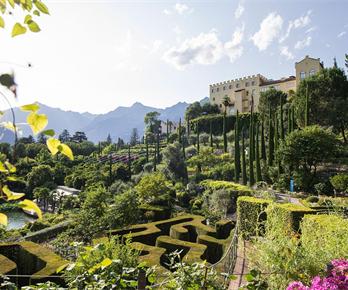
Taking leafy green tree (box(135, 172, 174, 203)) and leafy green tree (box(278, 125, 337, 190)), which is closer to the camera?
leafy green tree (box(135, 172, 174, 203))

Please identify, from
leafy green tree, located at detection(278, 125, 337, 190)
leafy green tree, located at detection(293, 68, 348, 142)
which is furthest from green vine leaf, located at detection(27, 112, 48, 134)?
leafy green tree, located at detection(293, 68, 348, 142)

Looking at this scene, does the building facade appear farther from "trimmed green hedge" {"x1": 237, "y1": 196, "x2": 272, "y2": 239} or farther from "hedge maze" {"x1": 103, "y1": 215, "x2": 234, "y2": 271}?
"trimmed green hedge" {"x1": 237, "y1": 196, "x2": 272, "y2": 239}

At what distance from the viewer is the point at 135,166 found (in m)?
37.5

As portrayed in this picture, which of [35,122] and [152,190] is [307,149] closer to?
[152,190]

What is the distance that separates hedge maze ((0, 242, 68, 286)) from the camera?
8492mm

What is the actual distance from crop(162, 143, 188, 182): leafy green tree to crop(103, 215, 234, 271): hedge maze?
481 inches

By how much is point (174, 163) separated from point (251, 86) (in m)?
32.1

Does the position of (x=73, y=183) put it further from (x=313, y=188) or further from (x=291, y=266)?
(x=291, y=266)

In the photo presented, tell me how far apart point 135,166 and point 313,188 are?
20.9 m

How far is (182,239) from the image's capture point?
1242 centimetres

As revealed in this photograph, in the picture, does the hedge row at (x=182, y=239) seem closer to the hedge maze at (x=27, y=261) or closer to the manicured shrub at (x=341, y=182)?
the hedge maze at (x=27, y=261)

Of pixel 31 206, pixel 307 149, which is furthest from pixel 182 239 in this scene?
pixel 307 149

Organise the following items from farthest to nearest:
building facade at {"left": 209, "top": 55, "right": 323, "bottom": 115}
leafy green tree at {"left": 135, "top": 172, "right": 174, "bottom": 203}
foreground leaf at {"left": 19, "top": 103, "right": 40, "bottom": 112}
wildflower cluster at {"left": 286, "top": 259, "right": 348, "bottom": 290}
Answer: building facade at {"left": 209, "top": 55, "right": 323, "bottom": 115}, leafy green tree at {"left": 135, "top": 172, "right": 174, "bottom": 203}, wildflower cluster at {"left": 286, "top": 259, "right": 348, "bottom": 290}, foreground leaf at {"left": 19, "top": 103, "right": 40, "bottom": 112}

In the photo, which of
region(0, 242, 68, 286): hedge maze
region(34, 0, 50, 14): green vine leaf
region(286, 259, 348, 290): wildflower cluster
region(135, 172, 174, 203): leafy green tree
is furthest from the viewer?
region(135, 172, 174, 203): leafy green tree
